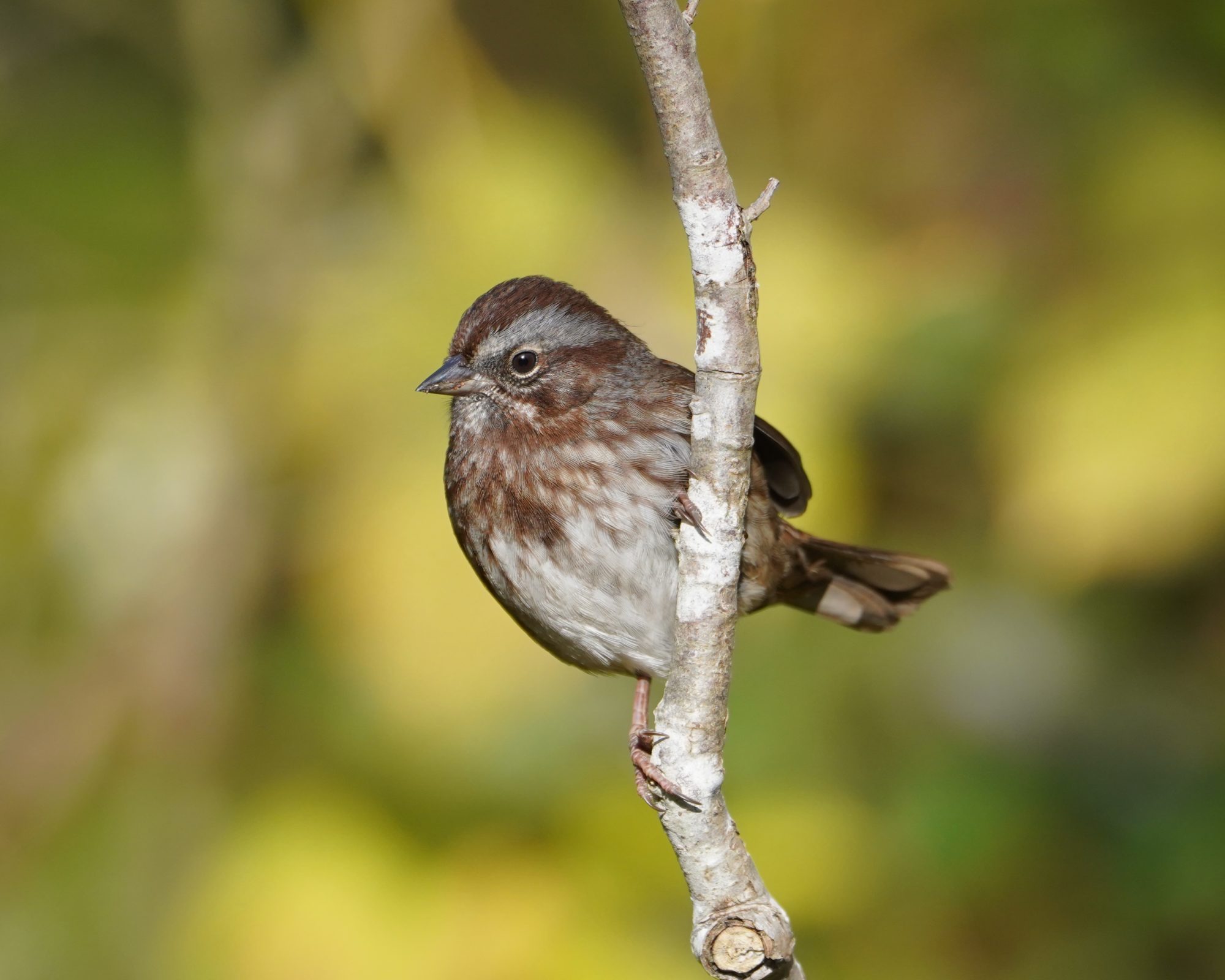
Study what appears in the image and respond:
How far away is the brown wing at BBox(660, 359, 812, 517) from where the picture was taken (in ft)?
10.8

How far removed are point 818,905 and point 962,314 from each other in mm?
1745

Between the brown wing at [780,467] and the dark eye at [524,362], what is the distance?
38 centimetres

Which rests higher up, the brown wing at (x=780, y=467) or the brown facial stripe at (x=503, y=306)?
the brown facial stripe at (x=503, y=306)

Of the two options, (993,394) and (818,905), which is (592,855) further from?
(993,394)

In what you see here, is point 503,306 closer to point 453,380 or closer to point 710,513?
point 453,380

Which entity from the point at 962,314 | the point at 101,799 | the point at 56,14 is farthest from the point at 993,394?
the point at 56,14

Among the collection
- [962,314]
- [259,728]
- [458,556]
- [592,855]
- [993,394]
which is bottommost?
[592,855]

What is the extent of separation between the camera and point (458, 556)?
3.74 m

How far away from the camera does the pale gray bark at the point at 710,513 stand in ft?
7.23

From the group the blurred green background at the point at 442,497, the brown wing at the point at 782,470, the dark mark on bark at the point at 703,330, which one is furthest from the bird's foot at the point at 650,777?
the dark mark on bark at the point at 703,330

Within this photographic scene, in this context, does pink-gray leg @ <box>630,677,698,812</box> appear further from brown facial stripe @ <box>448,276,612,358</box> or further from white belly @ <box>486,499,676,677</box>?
brown facial stripe @ <box>448,276,612,358</box>

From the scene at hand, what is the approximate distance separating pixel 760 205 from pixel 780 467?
126cm

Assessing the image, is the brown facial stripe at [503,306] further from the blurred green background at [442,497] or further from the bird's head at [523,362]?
the blurred green background at [442,497]

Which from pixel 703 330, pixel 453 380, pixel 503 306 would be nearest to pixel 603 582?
pixel 453 380
